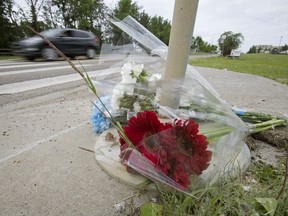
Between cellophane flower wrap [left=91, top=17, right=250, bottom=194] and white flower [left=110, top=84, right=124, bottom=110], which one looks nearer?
cellophane flower wrap [left=91, top=17, right=250, bottom=194]

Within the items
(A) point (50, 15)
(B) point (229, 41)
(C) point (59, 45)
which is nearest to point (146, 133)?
(C) point (59, 45)

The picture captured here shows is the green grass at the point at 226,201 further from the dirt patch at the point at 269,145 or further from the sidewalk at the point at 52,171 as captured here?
the dirt patch at the point at 269,145

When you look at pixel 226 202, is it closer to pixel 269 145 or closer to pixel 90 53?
pixel 269 145

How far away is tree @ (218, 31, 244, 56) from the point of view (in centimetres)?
3353

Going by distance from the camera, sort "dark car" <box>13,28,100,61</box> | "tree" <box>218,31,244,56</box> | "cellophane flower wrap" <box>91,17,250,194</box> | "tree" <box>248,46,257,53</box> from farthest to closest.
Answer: "tree" <box>248,46,257,53</box> < "tree" <box>218,31,244,56</box> < "dark car" <box>13,28,100,61</box> < "cellophane flower wrap" <box>91,17,250,194</box>

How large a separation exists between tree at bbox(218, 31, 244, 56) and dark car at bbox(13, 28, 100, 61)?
2971 centimetres

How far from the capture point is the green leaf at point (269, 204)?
2.53ft

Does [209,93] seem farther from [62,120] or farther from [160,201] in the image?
[62,120]

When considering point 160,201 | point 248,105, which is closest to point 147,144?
point 160,201

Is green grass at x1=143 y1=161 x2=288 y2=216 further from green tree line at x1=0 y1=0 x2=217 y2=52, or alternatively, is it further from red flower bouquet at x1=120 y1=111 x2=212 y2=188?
green tree line at x1=0 y1=0 x2=217 y2=52

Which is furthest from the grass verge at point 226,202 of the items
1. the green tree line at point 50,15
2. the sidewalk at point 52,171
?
the green tree line at point 50,15

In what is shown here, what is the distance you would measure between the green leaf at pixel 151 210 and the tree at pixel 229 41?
3791cm

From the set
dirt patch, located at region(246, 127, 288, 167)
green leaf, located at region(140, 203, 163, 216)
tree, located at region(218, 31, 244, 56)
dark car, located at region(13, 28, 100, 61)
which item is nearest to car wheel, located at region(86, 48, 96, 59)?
dark car, located at region(13, 28, 100, 61)

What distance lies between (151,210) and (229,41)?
1509 inches
